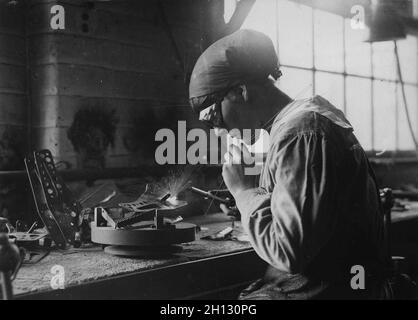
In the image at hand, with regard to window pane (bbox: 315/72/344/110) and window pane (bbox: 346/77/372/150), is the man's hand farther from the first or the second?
window pane (bbox: 346/77/372/150)

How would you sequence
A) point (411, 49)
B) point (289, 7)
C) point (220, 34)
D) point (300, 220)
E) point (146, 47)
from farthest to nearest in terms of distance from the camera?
point (411, 49) → point (289, 7) → point (220, 34) → point (146, 47) → point (300, 220)

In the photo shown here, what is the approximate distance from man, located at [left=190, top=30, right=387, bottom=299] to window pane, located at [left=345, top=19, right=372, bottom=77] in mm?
4100

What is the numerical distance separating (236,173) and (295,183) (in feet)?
1.21

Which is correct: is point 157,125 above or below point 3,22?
below

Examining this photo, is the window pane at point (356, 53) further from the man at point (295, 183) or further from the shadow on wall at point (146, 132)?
the man at point (295, 183)

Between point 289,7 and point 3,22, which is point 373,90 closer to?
point 289,7

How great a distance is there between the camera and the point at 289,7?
185 inches

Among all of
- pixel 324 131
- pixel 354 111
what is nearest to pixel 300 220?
pixel 324 131

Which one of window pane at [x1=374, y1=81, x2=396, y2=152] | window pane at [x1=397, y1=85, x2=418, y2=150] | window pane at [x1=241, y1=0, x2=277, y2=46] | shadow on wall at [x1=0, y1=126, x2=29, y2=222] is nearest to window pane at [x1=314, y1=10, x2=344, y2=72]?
window pane at [x1=241, y1=0, x2=277, y2=46]

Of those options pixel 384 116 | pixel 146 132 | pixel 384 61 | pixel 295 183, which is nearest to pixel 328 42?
pixel 384 61

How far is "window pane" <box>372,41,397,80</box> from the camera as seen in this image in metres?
6.11

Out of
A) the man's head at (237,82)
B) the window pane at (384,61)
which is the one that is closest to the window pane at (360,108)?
the window pane at (384,61)

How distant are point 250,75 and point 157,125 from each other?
1.93 metres

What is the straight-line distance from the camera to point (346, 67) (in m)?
5.60
